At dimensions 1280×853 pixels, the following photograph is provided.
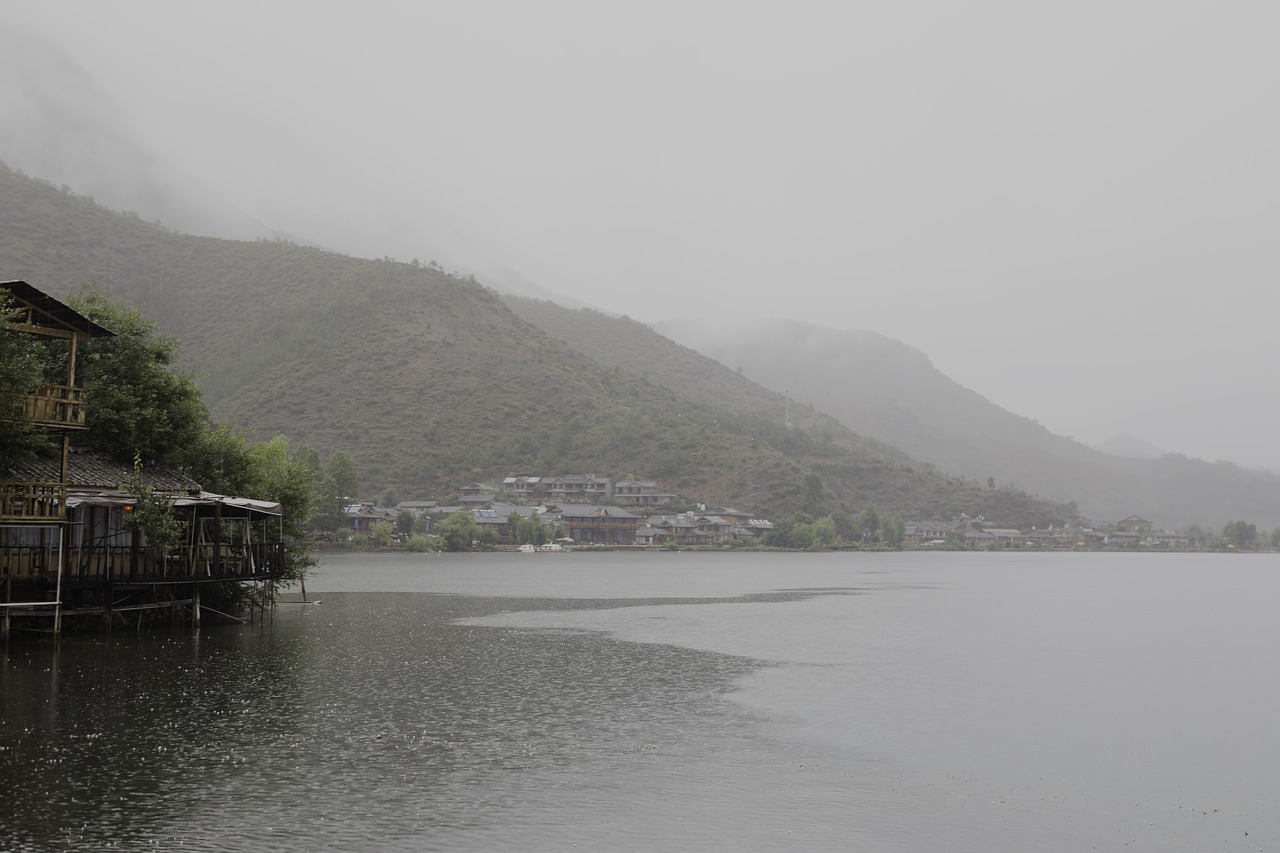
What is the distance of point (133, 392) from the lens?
4141cm

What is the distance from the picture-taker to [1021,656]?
4369 centimetres

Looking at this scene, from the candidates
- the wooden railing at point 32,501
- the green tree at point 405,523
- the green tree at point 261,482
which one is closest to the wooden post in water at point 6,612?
the wooden railing at point 32,501

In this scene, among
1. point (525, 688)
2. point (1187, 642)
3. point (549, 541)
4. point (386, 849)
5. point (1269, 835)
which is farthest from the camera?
point (549, 541)

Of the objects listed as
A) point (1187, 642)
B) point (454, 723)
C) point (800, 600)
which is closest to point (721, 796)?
point (454, 723)

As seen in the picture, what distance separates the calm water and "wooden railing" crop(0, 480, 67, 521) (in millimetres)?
4313

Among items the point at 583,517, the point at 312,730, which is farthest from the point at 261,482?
the point at 583,517

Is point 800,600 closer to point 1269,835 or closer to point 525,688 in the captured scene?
point 525,688

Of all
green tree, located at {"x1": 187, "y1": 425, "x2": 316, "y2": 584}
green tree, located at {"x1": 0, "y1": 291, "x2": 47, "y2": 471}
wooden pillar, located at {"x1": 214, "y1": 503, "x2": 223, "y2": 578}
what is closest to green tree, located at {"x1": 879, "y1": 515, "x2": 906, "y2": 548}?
green tree, located at {"x1": 187, "y1": 425, "x2": 316, "y2": 584}

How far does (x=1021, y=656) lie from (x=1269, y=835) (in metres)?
26.2

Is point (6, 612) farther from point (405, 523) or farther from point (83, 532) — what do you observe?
point (405, 523)

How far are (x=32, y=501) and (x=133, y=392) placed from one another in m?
8.53

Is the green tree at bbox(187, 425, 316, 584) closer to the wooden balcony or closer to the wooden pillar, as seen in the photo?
the wooden pillar

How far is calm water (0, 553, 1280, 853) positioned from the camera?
1708 cm

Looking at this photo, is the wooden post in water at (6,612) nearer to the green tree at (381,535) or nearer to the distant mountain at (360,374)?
the green tree at (381,535)
